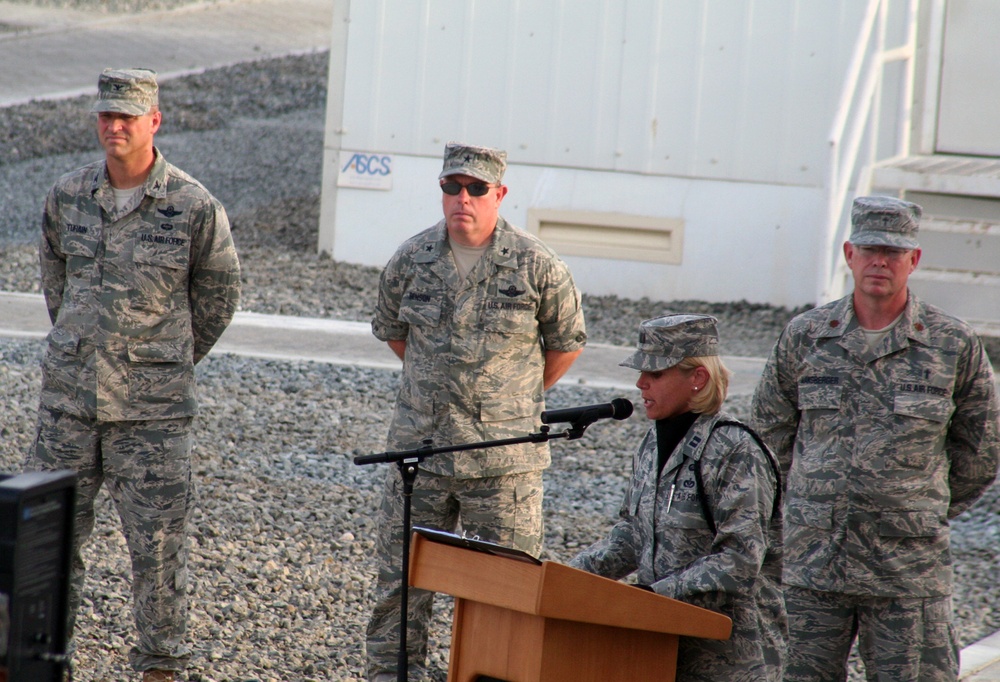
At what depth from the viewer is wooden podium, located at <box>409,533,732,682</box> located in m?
3.05

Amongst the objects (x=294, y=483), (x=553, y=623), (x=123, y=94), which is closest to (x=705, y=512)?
(x=553, y=623)

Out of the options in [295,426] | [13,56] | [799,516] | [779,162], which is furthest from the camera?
[13,56]

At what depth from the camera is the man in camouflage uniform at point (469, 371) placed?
465cm

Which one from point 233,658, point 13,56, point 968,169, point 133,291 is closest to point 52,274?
point 133,291

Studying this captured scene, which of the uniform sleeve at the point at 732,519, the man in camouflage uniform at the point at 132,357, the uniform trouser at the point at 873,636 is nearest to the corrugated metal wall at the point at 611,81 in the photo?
the man in camouflage uniform at the point at 132,357

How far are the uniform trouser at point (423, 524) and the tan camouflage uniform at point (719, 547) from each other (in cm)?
107

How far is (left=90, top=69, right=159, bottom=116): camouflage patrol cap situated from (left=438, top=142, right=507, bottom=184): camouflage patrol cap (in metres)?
1.13

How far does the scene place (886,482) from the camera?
413 centimetres

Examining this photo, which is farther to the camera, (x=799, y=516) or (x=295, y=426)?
(x=295, y=426)

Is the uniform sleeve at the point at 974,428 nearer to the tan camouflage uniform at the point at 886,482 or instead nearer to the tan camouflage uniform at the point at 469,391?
the tan camouflage uniform at the point at 886,482

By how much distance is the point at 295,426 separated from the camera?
831cm

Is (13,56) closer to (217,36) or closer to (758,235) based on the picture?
(217,36)

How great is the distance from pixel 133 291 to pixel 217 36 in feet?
72.4

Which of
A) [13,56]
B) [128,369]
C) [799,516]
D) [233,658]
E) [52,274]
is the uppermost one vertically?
[13,56]
